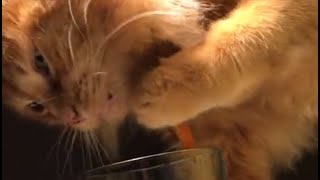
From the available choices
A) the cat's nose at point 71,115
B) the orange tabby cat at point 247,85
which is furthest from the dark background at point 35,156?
the cat's nose at point 71,115

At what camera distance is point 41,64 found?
2.87 feet

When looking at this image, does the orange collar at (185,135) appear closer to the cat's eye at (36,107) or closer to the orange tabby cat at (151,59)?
the orange tabby cat at (151,59)

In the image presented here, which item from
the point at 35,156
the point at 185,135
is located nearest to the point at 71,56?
the point at 185,135

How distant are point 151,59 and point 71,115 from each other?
0.14m

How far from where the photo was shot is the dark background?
1.09 meters

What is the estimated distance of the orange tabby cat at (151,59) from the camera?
81 centimetres

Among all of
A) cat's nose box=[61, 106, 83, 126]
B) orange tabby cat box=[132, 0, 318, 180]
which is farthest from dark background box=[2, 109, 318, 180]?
cat's nose box=[61, 106, 83, 126]

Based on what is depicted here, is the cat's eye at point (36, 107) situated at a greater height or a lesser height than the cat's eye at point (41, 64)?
lesser

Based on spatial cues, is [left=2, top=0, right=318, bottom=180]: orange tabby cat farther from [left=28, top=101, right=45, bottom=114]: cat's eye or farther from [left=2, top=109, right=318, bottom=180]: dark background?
[left=2, top=109, right=318, bottom=180]: dark background

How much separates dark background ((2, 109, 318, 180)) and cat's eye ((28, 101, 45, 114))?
106mm

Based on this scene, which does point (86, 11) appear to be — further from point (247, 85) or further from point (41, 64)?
point (247, 85)

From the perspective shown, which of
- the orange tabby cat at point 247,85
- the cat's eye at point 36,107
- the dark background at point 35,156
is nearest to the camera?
the orange tabby cat at point 247,85

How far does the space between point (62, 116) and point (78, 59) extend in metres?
0.09

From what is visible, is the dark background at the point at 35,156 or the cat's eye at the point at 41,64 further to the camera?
the dark background at the point at 35,156
